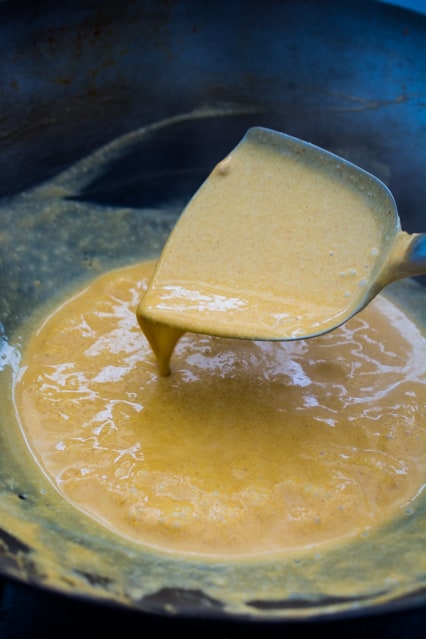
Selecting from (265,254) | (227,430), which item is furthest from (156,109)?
(227,430)

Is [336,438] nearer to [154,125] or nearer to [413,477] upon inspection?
[413,477]

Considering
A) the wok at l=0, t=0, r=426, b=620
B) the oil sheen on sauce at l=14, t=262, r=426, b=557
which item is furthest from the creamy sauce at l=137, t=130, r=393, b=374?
the wok at l=0, t=0, r=426, b=620

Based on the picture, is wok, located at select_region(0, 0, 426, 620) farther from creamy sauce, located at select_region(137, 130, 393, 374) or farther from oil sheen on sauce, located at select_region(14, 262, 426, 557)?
creamy sauce, located at select_region(137, 130, 393, 374)

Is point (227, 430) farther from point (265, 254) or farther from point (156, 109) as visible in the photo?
point (156, 109)

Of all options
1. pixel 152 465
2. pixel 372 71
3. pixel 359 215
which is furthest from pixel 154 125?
pixel 152 465

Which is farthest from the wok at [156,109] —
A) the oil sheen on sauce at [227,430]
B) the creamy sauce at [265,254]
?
the creamy sauce at [265,254]

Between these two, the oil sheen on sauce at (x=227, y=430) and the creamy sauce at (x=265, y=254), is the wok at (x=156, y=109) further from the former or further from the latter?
the creamy sauce at (x=265, y=254)
